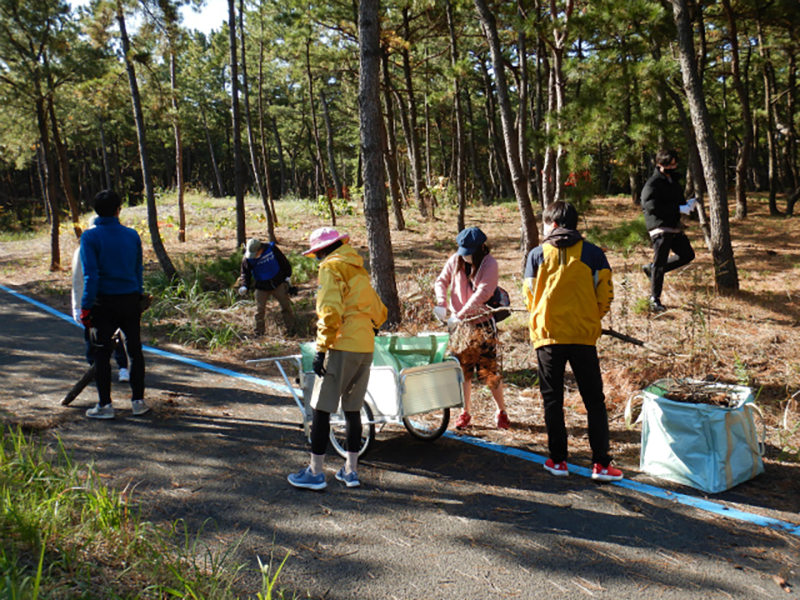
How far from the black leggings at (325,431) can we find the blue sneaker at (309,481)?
177 millimetres

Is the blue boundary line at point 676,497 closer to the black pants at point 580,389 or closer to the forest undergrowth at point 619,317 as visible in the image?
the black pants at point 580,389

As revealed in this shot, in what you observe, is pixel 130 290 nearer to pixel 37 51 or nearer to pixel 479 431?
pixel 479 431

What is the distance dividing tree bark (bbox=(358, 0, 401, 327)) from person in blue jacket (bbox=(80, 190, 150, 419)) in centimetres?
345

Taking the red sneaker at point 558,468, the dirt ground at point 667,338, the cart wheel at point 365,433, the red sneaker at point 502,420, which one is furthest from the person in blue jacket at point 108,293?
the red sneaker at point 558,468

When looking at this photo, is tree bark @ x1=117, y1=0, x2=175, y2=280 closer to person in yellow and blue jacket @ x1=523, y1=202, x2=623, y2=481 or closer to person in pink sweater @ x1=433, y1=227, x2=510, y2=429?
person in pink sweater @ x1=433, y1=227, x2=510, y2=429

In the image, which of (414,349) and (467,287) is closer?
(414,349)

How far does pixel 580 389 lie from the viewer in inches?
189

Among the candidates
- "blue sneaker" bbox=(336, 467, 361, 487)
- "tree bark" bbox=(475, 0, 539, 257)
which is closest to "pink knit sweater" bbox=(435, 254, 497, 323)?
"blue sneaker" bbox=(336, 467, 361, 487)

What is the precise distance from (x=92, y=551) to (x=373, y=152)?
6.51 metres

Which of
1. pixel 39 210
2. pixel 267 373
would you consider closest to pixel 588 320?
pixel 267 373

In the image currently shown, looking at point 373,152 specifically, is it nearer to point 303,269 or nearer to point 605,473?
point 605,473

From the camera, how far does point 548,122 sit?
9.63m

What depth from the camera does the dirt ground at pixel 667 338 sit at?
569 centimetres

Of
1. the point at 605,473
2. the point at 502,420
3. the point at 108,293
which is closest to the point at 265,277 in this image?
the point at 108,293
